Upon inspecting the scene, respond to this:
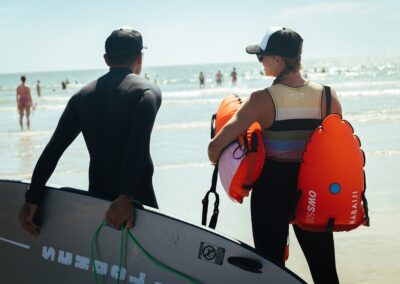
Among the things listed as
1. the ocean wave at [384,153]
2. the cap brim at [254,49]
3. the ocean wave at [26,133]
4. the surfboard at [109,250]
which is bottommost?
the ocean wave at [26,133]

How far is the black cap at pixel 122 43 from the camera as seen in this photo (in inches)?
104

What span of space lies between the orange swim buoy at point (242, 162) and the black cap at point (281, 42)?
34cm

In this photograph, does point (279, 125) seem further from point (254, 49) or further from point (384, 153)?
point (384, 153)

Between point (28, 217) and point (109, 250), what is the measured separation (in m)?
0.44

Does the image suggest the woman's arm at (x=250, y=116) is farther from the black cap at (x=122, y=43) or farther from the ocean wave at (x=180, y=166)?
the ocean wave at (x=180, y=166)

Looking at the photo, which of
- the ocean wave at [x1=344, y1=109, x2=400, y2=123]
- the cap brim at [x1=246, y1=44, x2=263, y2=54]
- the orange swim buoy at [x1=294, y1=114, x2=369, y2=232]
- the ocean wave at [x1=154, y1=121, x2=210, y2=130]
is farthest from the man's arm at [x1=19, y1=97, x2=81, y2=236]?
the ocean wave at [x1=344, y1=109, x2=400, y2=123]

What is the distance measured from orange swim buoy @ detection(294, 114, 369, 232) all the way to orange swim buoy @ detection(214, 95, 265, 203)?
209 mm

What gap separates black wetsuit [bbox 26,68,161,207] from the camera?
2447 mm

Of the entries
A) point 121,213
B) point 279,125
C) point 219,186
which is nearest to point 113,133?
point 121,213

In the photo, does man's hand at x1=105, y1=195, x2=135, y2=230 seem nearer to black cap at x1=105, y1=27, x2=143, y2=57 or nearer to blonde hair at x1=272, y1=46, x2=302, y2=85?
black cap at x1=105, y1=27, x2=143, y2=57

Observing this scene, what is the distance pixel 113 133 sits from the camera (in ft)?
8.52

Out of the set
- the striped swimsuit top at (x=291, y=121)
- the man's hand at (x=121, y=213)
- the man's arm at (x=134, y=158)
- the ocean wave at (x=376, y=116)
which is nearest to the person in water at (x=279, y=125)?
the striped swimsuit top at (x=291, y=121)

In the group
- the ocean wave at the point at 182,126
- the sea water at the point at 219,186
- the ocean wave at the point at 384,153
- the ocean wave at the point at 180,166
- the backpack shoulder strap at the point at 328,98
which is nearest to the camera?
the backpack shoulder strap at the point at 328,98

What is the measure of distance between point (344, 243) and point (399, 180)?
2507 millimetres
